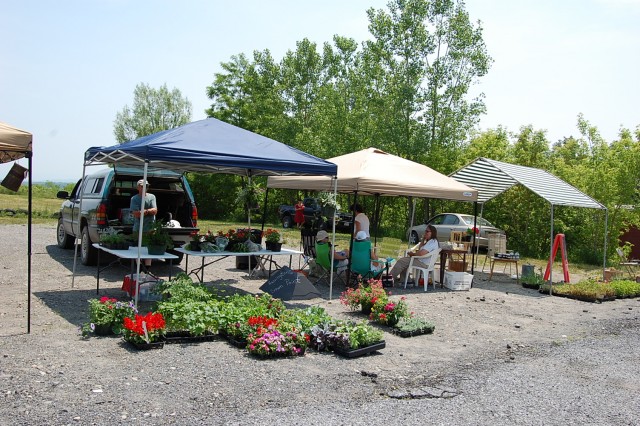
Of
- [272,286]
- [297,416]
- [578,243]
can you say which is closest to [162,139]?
[272,286]

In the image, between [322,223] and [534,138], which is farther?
[534,138]

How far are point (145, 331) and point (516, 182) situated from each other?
1019 centimetres

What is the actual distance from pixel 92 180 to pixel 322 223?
4.67 m

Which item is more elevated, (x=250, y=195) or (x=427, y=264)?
(x=250, y=195)

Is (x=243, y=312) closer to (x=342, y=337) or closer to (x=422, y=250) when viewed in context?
(x=342, y=337)

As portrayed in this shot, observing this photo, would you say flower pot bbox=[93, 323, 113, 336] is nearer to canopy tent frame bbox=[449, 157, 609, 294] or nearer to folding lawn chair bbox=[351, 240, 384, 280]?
folding lawn chair bbox=[351, 240, 384, 280]

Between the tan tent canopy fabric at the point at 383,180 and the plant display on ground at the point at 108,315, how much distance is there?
15.8 ft

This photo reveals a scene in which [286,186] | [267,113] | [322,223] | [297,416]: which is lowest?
[297,416]

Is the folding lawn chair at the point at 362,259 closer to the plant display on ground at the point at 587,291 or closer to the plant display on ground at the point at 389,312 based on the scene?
the plant display on ground at the point at 389,312

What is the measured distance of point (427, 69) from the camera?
2586 centimetres

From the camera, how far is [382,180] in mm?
9828

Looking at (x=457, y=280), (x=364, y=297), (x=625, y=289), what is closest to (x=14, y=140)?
(x=364, y=297)

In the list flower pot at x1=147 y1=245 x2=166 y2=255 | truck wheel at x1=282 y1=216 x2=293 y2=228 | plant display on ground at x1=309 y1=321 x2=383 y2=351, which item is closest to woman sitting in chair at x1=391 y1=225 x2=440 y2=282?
plant display on ground at x1=309 y1=321 x2=383 y2=351

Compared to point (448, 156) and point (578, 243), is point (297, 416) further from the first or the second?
point (448, 156)
